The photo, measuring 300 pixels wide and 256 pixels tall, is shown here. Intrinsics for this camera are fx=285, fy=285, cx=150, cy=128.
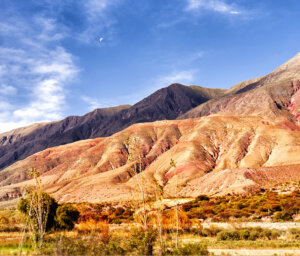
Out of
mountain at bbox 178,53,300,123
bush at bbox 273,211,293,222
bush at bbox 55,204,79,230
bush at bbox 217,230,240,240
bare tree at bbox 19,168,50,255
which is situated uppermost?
mountain at bbox 178,53,300,123

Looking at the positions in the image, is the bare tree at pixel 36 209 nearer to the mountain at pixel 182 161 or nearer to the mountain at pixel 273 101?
the mountain at pixel 182 161

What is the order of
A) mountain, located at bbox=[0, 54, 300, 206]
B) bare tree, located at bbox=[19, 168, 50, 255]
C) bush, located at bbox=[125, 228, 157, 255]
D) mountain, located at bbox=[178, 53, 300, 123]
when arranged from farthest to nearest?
1. mountain, located at bbox=[178, 53, 300, 123]
2. mountain, located at bbox=[0, 54, 300, 206]
3. bush, located at bbox=[125, 228, 157, 255]
4. bare tree, located at bbox=[19, 168, 50, 255]

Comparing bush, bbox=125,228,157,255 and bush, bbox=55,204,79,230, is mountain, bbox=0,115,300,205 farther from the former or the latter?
bush, bbox=125,228,157,255

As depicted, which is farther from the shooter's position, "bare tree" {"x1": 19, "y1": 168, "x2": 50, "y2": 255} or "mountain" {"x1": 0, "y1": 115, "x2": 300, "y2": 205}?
"mountain" {"x1": 0, "y1": 115, "x2": 300, "y2": 205}

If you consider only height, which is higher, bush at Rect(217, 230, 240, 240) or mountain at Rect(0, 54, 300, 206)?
mountain at Rect(0, 54, 300, 206)

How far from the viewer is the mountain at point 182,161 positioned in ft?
225

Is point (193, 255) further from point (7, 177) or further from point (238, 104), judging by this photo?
point (238, 104)

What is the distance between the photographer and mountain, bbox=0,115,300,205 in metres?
68.7

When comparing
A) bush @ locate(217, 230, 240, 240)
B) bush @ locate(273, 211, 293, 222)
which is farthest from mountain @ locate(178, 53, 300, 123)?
bush @ locate(217, 230, 240, 240)

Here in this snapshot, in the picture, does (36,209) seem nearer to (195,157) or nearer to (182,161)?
(182,161)

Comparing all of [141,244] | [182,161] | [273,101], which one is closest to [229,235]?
[141,244]

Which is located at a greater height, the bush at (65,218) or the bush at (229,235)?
the bush at (65,218)

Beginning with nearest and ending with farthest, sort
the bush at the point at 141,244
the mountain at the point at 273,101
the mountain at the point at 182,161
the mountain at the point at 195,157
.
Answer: the bush at the point at 141,244 → the mountain at the point at 182,161 → the mountain at the point at 195,157 → the mountain at the point at 273,101

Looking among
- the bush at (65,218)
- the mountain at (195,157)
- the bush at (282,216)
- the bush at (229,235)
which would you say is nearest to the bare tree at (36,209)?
the bush at (229,235)
